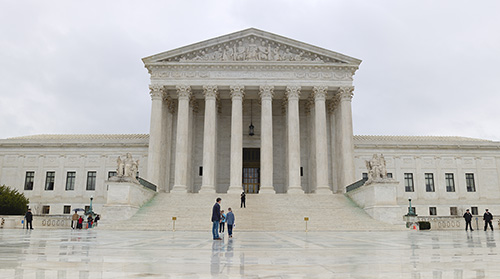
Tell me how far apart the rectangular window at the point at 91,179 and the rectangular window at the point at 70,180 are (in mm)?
1784

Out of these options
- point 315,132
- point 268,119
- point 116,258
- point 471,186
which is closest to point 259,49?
point 268,119

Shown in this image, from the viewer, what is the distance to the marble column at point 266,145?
40156 millimetres

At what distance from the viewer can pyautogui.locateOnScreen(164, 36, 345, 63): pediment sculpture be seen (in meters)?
43.0

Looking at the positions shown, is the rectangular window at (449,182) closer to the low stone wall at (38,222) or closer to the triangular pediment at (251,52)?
the triangular pediment at (251,52)

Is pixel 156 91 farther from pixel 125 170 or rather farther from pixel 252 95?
pixel 125 170

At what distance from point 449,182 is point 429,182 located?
7.96ft

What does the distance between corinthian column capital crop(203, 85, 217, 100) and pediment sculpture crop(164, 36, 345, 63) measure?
294 centimetres

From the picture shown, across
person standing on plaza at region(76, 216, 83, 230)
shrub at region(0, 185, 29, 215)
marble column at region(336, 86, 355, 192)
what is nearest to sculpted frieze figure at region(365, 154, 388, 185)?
marble column at region(336, 86, 355, 192)

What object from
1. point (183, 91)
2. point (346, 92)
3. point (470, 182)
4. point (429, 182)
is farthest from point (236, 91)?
point (470, 182)

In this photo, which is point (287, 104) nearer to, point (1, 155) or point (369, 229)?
point (369, 229)

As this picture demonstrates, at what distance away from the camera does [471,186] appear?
48.9 m

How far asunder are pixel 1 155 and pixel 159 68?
77.4ft

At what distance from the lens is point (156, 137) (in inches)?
1622

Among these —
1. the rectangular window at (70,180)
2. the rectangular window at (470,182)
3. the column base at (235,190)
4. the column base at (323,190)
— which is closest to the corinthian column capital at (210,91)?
the column base at (235,190)
